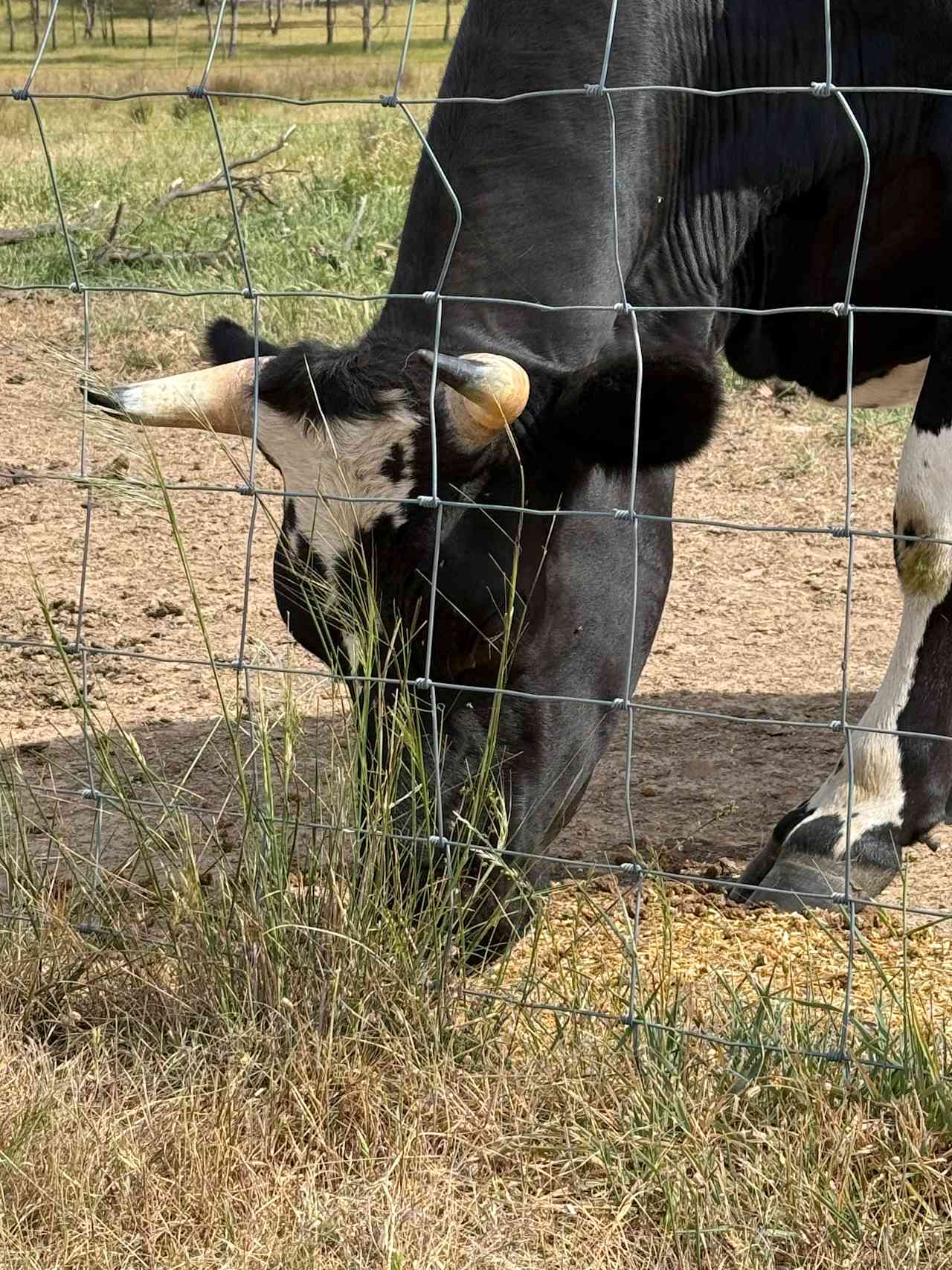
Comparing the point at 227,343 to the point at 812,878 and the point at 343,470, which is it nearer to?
the point at 343,470

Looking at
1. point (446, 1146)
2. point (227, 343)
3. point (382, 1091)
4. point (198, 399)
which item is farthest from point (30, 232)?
point (446, 1146)

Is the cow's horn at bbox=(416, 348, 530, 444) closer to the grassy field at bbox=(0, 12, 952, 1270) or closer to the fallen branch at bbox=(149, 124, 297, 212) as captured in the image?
the grassy field at bbox=(0, 12, 952, 1270)

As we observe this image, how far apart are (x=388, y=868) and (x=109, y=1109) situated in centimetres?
62

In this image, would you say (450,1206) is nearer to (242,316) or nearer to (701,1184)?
(701,1184)

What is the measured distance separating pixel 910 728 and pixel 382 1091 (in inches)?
71.9

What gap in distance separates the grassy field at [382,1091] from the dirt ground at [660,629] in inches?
17.0

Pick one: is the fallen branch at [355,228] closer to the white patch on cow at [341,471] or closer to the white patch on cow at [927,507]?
the white patch on cow at [927,507]

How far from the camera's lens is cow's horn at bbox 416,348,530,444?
2902mm

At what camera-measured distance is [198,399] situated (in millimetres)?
3193

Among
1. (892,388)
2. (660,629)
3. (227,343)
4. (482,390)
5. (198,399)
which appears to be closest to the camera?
(482,390)

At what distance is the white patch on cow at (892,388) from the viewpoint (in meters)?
4.46

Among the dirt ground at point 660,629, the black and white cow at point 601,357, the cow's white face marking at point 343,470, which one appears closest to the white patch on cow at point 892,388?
the black and white cow at point 601,357

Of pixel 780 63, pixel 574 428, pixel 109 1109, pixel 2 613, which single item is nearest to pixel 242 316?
pixel 2 613

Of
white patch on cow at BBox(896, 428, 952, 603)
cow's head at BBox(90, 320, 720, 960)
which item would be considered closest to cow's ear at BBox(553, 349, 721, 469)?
cow's head at BBox(90, 320, 720, 960)
